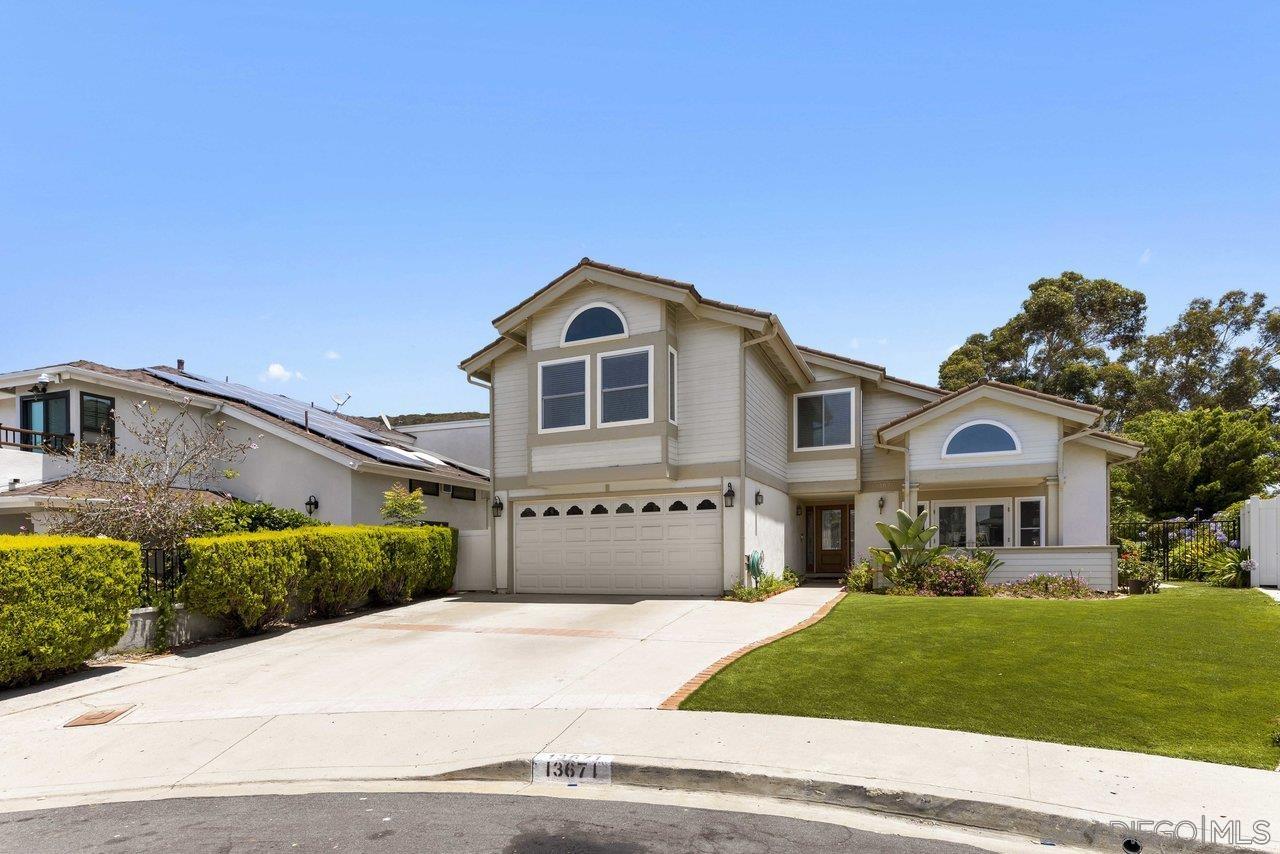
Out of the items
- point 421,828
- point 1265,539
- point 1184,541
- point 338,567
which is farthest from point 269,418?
point 1184,541

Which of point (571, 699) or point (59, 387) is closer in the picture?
point (571, 699)

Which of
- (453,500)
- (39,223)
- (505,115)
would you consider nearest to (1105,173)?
(505,115)

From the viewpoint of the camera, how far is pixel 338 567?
13.8 m

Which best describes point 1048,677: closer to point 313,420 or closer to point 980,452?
point 980,452

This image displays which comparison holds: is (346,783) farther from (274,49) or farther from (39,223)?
(39,223)

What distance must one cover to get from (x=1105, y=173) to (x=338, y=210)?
15625mm

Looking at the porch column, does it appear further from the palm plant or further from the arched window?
the arched window

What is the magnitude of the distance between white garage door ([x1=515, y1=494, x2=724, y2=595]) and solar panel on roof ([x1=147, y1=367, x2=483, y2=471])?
467cm

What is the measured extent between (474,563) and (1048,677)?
13.8m

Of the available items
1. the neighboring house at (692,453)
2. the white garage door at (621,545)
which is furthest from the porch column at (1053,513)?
the white garage door at (621,545)

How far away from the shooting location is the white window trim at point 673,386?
1645 centimetres

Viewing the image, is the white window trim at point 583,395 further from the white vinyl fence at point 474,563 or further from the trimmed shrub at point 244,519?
the trimmed shrub at point 244,519

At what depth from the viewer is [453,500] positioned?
2317cm

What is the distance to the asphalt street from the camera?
472 cm
